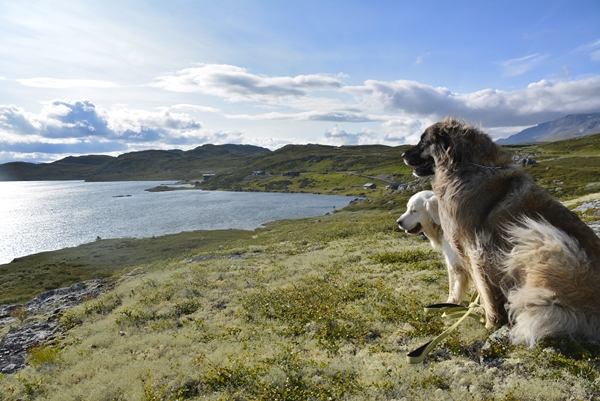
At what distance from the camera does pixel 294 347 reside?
7.35 meters

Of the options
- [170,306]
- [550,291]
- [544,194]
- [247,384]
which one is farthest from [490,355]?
[170,306]

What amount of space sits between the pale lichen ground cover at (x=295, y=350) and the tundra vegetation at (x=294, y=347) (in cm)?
3

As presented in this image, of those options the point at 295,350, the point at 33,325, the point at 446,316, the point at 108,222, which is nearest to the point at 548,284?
the point at 446,316

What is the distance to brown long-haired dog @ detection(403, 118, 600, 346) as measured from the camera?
4461 millimetres

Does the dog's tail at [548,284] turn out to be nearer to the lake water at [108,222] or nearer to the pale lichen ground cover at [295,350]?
the pale lichen ground cover at [295,350]

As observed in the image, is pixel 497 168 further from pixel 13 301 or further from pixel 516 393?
pixel 13 301

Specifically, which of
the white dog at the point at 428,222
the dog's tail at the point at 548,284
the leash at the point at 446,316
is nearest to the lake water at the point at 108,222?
the white dog at the point at 428,222

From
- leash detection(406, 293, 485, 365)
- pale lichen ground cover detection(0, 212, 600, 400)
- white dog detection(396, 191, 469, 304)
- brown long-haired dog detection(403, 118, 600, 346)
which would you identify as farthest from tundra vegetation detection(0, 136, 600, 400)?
white dog detection(396, 191, 469, 304)

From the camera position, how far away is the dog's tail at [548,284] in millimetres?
4367

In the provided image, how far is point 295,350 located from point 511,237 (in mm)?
4768

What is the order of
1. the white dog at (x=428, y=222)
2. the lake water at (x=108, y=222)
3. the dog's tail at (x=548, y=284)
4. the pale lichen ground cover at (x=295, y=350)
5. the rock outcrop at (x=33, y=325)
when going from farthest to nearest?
the lake water at (x=108, y=222), the rock outcrop at (x=33, y=325), the white dog at (x=428, y=222), the pale lichen ground cover at (x=295, y=350), the dog's tail at (x=548, y=284)

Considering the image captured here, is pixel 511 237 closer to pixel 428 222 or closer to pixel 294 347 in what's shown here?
pixel 428 222

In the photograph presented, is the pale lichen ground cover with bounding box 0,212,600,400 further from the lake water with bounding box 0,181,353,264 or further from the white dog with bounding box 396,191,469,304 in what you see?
the lake water with bounding box 0,181,353,264

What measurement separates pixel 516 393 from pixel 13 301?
37.6 meters
